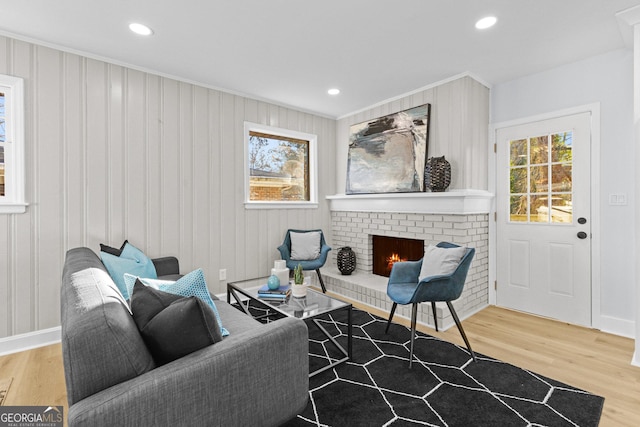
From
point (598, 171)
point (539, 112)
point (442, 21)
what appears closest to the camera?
point (442, 21)

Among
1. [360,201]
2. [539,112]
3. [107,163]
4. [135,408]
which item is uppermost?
[539,112]

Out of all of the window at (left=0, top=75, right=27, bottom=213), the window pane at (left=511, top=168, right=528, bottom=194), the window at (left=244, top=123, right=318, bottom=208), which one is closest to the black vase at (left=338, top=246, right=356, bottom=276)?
the window at (left=244, top=123, right=318, bottom=208)

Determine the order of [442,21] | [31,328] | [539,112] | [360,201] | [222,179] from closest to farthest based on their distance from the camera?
1. [442,21]
2. [31,328]
3. [539,112]
4. [222,179]
5. [360,201]

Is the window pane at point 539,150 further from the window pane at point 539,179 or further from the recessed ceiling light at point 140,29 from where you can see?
the recessed ceiling light at point 140,29

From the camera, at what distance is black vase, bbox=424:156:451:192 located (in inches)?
125

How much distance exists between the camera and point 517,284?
10.9 feet

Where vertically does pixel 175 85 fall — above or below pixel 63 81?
above

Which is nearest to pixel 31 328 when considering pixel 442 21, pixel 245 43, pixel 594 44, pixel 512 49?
pixel 245 43

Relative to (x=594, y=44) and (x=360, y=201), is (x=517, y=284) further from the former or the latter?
(x=594, y=44)

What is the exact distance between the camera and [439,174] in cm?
319

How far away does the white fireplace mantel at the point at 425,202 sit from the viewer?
10.1ft

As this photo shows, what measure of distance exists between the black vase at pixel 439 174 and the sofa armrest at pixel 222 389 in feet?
7.70

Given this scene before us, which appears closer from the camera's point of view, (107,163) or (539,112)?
(107,163)

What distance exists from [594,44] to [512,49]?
2.14 ft
